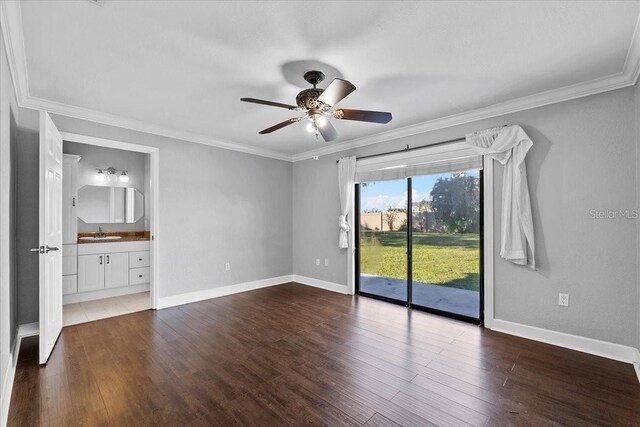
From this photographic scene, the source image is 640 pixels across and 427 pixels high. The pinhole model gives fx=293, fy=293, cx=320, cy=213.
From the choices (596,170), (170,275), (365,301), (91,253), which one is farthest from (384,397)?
(91,253)

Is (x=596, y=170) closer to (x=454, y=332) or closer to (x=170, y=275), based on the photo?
(x=454, y=332)

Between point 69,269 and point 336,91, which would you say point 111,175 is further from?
point 336,91

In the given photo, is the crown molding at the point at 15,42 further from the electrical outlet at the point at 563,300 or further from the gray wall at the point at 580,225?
the electrical outlet at the point at 563,300

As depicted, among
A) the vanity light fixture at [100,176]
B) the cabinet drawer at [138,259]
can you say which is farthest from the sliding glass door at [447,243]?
the vanity light fixture at [100,176]

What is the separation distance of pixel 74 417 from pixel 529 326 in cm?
393

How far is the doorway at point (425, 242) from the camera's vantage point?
3660mm

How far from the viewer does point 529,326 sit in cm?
306

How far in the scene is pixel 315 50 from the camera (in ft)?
7.15

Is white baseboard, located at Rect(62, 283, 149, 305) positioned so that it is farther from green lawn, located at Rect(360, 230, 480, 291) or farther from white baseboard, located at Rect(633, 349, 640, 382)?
white baseboard, located at Rect(633, 349, 640, 382)

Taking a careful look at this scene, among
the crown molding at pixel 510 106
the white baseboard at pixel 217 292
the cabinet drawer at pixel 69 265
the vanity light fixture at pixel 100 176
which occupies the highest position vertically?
the crown molding at pixel 510 106

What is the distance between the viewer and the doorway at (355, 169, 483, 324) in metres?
3.66

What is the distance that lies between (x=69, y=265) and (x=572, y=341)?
245 inches

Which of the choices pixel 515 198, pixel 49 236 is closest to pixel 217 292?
pixel 49 236

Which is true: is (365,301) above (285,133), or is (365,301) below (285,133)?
below
